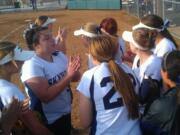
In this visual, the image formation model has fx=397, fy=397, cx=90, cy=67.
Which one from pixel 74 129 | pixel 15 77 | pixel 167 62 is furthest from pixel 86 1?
pixel 167 62

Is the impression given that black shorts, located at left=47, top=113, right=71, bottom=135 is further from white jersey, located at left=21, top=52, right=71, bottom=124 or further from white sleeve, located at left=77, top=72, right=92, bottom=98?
white sleeve, located at left=77, top=72, right=92, bottom=98

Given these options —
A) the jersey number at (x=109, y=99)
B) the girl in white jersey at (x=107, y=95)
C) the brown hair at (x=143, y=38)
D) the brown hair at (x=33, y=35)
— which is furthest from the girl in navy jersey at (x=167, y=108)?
the brown hair at (x=33, y=35)

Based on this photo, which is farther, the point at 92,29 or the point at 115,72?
the point at 92,29

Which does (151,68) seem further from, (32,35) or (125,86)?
(32,35)

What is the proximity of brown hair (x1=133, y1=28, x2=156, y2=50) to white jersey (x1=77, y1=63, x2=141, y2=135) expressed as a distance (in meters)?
0.89

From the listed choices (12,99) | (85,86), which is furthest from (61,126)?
(12,99)

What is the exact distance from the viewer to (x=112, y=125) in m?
3.75

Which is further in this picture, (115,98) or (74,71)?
(74,71)

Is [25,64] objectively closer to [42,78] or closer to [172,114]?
[42,78]

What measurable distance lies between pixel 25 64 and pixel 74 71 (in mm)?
549

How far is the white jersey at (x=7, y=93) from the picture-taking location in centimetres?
366

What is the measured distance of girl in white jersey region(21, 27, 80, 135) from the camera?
172 inches

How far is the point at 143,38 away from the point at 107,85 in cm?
108

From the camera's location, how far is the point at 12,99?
140 inches
